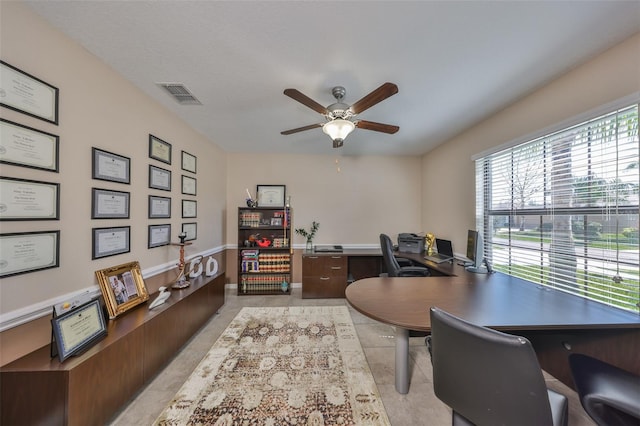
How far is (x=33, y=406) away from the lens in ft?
3.82

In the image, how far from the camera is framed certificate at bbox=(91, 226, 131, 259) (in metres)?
1.72

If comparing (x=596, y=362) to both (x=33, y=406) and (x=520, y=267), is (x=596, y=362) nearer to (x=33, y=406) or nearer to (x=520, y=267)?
(x=520, y=267)

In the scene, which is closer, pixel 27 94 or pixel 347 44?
pixel 27 94

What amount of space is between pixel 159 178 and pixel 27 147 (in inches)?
43.5

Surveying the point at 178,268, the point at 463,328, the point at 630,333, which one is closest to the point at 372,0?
the point at 463,328

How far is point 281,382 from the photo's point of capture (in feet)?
5.96

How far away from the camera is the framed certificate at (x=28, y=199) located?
3.93 feet

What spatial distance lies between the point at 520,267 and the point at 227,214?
436 centimetres

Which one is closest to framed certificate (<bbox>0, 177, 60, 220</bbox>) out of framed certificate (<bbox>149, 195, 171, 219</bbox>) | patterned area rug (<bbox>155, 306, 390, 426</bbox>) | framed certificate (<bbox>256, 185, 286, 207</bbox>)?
framed certificate (<bbox>149, 195, 171, 219</bbox>)

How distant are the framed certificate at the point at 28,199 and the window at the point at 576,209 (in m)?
3.77

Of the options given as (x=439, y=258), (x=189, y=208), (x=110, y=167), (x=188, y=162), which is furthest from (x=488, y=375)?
(x=188, y=162)

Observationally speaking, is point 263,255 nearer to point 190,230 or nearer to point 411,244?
point 190,230

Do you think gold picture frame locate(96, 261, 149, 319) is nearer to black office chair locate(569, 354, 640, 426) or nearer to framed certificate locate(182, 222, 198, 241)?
framed certificate locate(182, 222, 198, 241)

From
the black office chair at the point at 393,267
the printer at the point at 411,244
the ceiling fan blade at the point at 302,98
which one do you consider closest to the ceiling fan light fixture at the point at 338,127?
the ceiling fan blade at the point at 302,98
